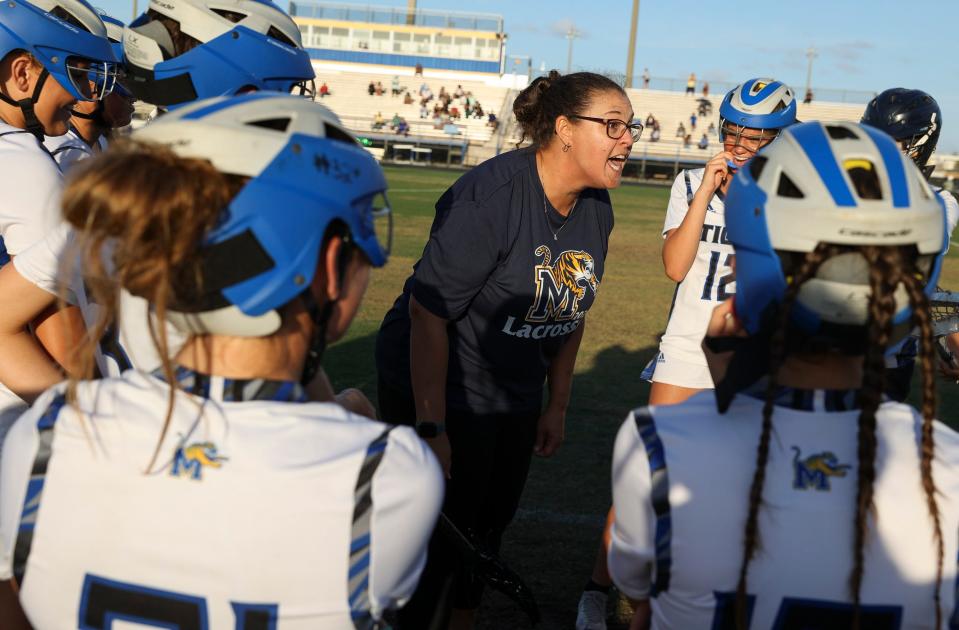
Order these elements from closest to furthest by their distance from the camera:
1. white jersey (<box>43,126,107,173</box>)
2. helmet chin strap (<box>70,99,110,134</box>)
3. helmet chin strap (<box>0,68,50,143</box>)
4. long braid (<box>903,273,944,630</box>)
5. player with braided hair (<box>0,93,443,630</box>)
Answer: player with braided hair (<box>0,93,443,630</box>), long braid (<box>903,273,944,630</box>), helmet chin strap (<box>0,68,50,143</box>), white jersey (<box>43,126,107,173</box>), helmet chin strap (<box>70,99,110,134</box>)

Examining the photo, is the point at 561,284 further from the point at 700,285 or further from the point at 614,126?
the point at 700,285

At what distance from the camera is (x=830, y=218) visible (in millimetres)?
1881

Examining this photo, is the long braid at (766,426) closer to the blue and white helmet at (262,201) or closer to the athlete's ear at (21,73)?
the blue and white helmet at (262,201)

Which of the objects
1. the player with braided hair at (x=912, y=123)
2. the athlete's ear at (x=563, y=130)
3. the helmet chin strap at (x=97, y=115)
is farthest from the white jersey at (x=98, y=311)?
the player with braided hair at (x=912, y=123)

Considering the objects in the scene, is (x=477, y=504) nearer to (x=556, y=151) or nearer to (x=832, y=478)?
(x=556, y=151)

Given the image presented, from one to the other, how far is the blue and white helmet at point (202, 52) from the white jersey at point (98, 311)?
74 cm

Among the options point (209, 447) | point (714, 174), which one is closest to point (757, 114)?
point (714, 174)

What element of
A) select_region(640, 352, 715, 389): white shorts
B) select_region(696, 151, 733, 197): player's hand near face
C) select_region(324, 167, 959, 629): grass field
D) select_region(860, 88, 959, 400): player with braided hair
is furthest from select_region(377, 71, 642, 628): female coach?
select_region(860, 88, 959, 400): player with braided hair

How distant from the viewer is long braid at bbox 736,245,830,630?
72.3 inches

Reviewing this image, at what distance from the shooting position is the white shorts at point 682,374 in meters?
4.81

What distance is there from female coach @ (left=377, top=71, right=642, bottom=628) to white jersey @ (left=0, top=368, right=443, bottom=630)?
207 cm

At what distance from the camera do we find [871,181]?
195 cm

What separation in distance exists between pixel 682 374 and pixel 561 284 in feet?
3.72

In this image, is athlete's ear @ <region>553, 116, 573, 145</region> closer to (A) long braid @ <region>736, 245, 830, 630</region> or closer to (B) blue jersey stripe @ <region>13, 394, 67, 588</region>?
(A) long braid @ <region>736, 245, 830, 630</region>
